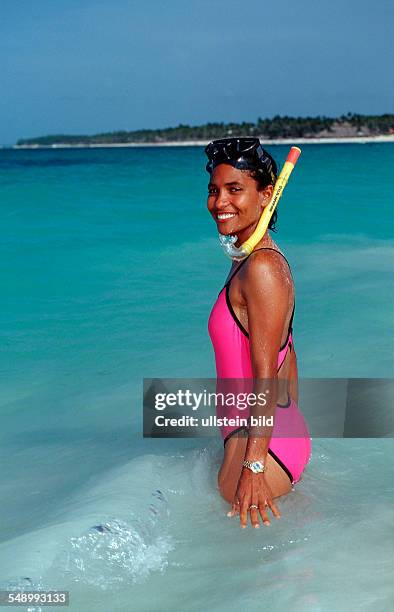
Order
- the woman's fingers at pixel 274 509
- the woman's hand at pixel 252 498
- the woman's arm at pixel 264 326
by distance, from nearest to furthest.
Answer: the woman's arm at pixel 264 326 < the woman's hand at pixel 252 498 < the woman's fingers at pixel 274 509

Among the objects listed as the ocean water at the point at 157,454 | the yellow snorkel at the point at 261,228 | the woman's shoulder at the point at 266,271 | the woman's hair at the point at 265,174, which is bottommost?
the ocean water at the point at 157,454

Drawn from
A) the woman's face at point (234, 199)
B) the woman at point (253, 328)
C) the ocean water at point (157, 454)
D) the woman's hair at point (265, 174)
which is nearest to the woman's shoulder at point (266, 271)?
the woman at point (253, 328)

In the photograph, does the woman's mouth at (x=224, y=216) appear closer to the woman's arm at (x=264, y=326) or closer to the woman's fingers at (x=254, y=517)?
the woman's arm at (x=264, y=326)

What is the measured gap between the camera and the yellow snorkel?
301 cm

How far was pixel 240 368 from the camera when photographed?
3.14 m

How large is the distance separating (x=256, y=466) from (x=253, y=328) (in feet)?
1.74

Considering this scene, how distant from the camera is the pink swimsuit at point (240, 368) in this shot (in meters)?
3.09

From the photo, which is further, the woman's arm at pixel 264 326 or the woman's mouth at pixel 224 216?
the woman's mouth at pixel 224 216

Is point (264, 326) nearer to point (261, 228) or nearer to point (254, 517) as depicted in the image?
point (261, 228)

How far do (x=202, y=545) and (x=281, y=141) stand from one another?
140155 millimetres

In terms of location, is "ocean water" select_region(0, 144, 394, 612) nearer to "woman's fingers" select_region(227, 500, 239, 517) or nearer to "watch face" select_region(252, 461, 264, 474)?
"woman's fingers" select_region(227, 500, 239, 517)

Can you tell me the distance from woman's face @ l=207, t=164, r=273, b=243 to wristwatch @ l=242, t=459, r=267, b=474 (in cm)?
90

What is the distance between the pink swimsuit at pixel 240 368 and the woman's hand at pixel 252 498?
0.19m

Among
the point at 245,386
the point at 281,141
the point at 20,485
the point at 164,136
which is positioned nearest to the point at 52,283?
the point at 20,485
